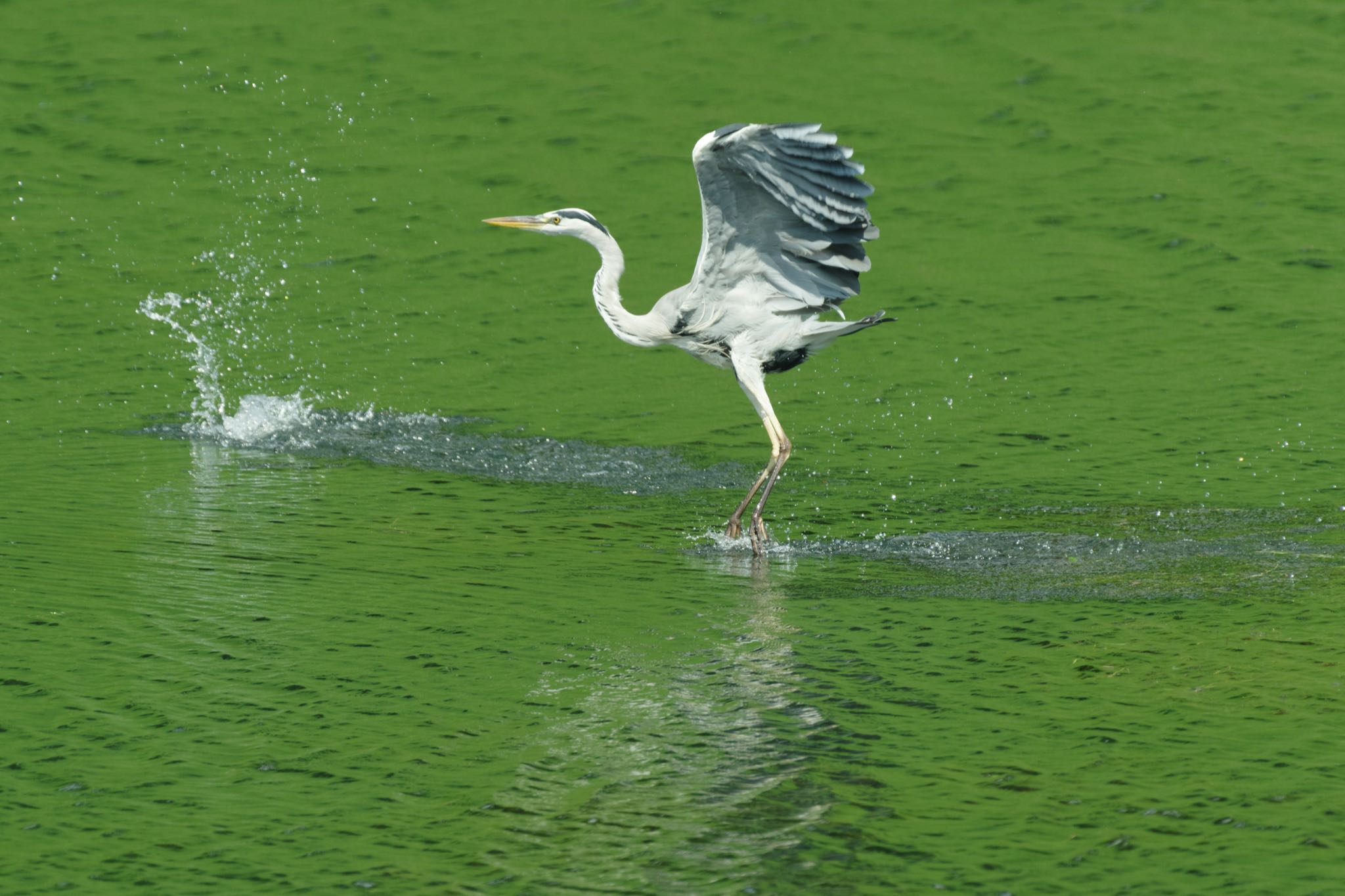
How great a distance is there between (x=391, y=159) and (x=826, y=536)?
32.0 feet

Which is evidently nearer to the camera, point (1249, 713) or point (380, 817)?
point (380, 817)

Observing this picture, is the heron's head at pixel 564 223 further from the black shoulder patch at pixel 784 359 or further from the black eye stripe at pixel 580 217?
the black shoulder patch at pixel 784 359

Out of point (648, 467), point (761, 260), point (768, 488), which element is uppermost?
point (761, 260)

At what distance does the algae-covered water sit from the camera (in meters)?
5.67

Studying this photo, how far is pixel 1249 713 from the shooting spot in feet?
21.4

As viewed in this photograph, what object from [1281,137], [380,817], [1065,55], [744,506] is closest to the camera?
[380,817]

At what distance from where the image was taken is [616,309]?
10133 millimetres

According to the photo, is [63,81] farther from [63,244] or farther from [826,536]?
[826,536]

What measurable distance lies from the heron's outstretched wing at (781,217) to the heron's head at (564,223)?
2.49 feet

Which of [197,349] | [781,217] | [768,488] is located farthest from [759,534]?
[197,349]

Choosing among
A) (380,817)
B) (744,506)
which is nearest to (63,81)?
(744,506)

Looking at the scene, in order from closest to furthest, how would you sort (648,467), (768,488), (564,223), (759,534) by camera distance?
(759,534) → (768,488) → (564,223) → (648,467)

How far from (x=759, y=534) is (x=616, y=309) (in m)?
1.56

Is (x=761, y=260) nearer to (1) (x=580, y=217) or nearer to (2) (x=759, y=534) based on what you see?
(1) (x=580, y=217)
